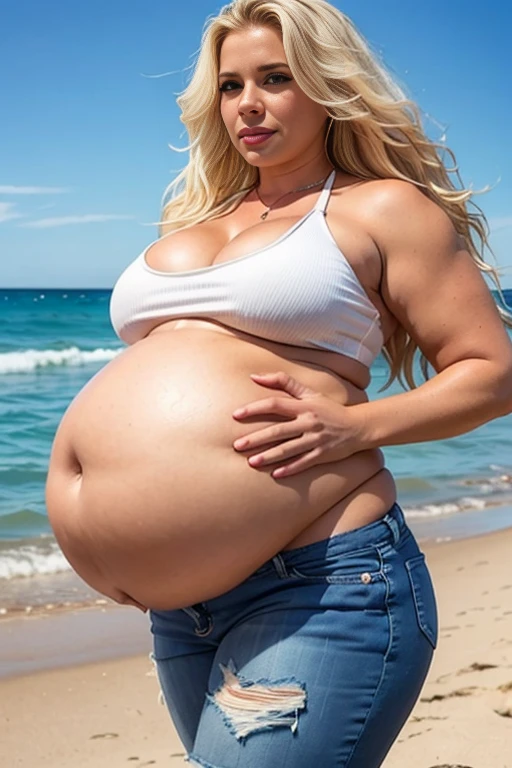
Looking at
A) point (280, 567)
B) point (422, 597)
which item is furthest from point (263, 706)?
point (422, 597)

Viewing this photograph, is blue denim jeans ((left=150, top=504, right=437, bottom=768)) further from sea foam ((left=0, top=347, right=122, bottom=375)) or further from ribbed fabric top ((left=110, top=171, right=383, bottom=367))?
sea foam ((left=0, top=347, right=122, bottom=375))

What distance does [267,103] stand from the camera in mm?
2189

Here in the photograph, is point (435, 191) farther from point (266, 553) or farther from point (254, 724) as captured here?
point (254, 724)

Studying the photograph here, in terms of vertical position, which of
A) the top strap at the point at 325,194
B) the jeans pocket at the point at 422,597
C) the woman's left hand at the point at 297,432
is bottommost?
the jeans pocket at the point at 422,597

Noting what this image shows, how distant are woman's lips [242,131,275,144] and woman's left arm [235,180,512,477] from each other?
31 centimetres

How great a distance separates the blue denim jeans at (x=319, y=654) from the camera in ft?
5.89

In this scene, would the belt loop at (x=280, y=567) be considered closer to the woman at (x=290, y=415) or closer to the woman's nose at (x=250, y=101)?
the woman at (x=290, y=415)

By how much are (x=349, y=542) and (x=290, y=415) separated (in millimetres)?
249

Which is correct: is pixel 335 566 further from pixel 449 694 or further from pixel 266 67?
pixel 449 694

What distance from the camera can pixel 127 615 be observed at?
520 centimetres

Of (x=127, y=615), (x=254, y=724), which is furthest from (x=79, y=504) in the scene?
(x=127, y=615)

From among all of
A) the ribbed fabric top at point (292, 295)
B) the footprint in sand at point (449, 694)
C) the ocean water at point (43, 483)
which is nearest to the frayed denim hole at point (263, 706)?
the ribbed fabric top at point (292, 295)

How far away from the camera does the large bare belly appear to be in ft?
6.14

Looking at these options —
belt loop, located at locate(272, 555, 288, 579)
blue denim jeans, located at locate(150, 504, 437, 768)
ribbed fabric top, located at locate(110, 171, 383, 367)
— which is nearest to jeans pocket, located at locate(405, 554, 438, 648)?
blue denim jeans, located at locate(150, 504, 437, 768)
